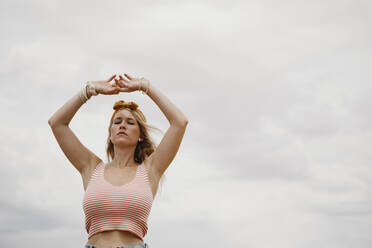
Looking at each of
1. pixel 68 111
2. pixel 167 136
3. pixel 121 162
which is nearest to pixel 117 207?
pixel 121 162

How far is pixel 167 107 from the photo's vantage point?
6172 mm

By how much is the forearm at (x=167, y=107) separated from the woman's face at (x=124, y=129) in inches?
17.7

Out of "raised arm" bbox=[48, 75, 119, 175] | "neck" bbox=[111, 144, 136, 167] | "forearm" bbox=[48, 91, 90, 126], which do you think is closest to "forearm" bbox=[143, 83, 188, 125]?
"raised arm" bbox=[48, 75, 119, 175]

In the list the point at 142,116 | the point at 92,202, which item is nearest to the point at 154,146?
the point at 142,116

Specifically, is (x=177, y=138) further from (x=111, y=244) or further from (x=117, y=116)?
(x=111, y=244)

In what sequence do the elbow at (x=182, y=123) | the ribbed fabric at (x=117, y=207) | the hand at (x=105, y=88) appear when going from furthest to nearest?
the hand at (x=105, y=88), the elbow at (x=182, y=123), the ribbed fabric at (x=117, y=207)

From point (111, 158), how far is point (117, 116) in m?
0.68

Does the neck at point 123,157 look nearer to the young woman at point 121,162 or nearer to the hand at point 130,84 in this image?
the young woman at point 121,162

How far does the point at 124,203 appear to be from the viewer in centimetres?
559

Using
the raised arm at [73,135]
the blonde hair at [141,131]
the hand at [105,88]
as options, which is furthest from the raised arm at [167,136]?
the raised arm at [73,135]

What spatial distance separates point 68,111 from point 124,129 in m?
0.75

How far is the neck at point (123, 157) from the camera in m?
6.30

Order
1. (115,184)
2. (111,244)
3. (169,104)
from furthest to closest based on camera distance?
(169,104) → (115,184) → (111,244)

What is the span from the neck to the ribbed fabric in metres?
0.49
